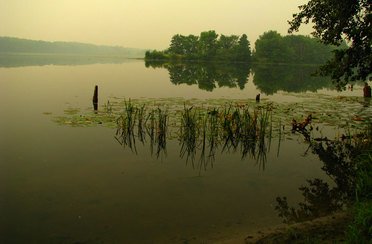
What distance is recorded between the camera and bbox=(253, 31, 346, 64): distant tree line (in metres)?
134

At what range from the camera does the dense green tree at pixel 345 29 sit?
14672 millimetres

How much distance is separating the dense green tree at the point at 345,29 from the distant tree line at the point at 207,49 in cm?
11919

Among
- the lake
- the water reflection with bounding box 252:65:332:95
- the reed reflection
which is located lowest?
the lake

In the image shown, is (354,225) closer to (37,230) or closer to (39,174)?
(37,230)

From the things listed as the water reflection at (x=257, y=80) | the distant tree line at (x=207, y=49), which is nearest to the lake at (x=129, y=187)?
the water reflection at (x=257, y=80)

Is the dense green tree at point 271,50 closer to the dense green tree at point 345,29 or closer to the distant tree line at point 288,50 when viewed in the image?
the distant tree line at point 288,50

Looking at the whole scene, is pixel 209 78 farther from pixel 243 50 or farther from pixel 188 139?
pixel 243 50

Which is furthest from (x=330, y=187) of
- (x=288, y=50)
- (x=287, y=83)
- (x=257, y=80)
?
(x=288, y=50)

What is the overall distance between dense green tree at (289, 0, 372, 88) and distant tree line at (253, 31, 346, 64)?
121953mm

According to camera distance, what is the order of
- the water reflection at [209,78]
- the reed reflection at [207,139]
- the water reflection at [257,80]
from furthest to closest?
the water reflection at [209,78]
the water reflection at [257,80]
the reed reflection at [207,139]

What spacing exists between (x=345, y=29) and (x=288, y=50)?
128m

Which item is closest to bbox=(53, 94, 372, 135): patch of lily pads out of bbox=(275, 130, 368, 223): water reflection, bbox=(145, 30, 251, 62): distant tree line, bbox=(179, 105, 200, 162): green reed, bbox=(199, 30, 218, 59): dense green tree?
bbox=(179, 105, 200, 162): green reed

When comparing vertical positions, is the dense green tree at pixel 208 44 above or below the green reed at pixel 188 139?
above

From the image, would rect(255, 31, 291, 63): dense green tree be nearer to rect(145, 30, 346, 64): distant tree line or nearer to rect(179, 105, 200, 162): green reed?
rect(145, 30, 346, 64): distant tree line
